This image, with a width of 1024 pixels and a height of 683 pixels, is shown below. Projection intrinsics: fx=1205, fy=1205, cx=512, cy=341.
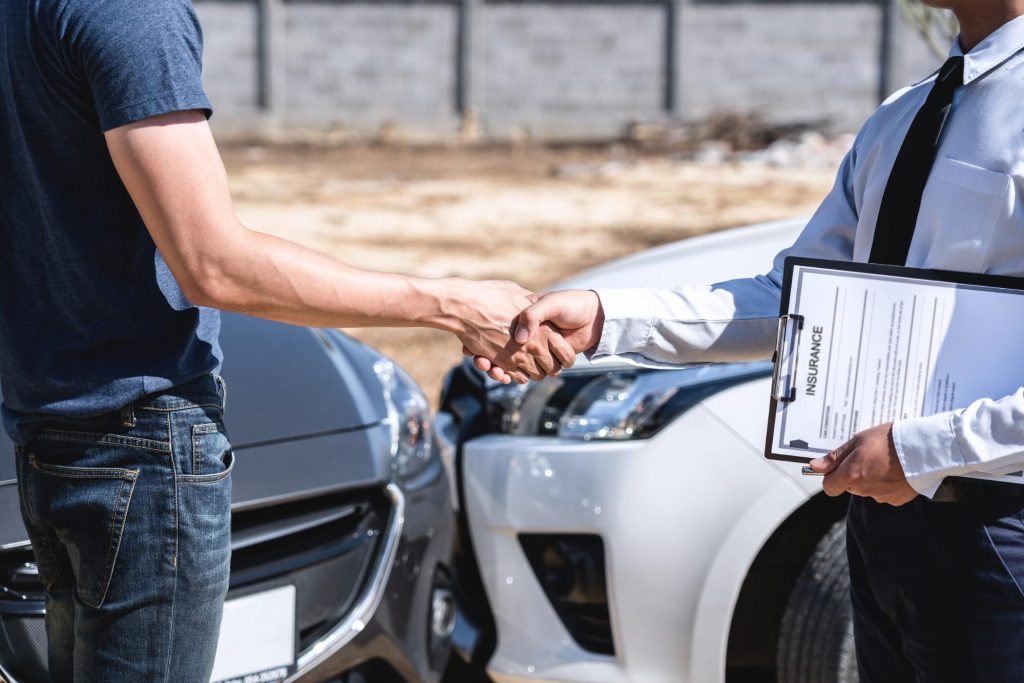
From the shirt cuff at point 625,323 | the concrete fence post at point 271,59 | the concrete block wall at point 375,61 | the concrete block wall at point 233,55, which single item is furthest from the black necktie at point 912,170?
the concrete block wall at point 233,55

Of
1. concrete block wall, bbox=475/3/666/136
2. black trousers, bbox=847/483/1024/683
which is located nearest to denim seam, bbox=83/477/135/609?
black trousers, bbox=847/483/1024/683

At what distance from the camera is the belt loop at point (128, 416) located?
172 centimetres

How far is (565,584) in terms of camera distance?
2.69m

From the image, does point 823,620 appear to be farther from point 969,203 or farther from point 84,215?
point 84,215

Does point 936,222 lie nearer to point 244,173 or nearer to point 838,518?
point 838,518

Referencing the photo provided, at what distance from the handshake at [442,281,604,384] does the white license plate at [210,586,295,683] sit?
2.14 ft

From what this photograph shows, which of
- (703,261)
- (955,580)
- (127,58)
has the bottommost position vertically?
(955,580)

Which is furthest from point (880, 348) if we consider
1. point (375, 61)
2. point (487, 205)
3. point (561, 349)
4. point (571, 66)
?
point (375, 61)

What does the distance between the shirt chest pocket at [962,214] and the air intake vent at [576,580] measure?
121 centimetres

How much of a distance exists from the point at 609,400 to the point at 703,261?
694mm

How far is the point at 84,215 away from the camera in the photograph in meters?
1.66

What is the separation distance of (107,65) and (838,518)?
69.9 inches

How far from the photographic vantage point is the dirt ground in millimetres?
9695

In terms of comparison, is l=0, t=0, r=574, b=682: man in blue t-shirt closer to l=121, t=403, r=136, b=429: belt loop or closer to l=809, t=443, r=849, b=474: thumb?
l=121, t=403, r=136, b=429: belt loop
